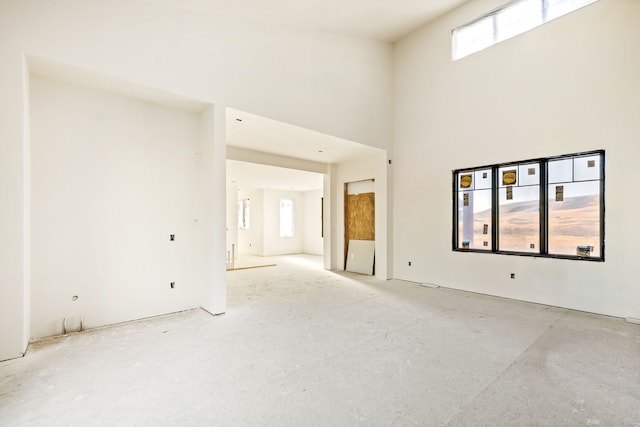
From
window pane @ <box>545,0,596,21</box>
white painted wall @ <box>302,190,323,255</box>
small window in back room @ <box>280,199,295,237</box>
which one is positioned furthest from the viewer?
small window in back room @ <box>280,199,295,237</box>

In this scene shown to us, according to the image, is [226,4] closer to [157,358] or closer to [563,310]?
[157,358]

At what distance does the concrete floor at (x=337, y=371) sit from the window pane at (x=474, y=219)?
5.27 feet

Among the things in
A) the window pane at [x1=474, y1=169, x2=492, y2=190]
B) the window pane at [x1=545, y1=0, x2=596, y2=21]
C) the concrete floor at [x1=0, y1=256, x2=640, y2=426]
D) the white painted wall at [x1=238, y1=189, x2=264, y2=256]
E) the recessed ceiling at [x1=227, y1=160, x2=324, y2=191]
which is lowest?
the concrete floor at [x1=0, y1=256, x2=640, y2=426]

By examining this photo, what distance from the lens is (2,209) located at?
2.73 metres

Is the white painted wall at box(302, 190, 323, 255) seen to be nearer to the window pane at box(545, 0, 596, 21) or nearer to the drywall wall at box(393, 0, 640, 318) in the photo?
the drywall wall at box(393, 0, 640, 318)

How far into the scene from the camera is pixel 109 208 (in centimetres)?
374

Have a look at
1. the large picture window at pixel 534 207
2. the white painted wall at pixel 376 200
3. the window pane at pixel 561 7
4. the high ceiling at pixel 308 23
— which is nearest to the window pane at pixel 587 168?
the large picture window at pixel 534 207

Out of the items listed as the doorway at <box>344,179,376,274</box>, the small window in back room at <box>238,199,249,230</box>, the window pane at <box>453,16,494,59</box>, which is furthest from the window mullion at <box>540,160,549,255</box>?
the small window in back room at <box>238,199,249,230</box>

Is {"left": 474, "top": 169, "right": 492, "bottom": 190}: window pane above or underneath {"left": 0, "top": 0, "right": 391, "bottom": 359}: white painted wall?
underneath

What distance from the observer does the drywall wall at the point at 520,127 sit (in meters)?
4.03

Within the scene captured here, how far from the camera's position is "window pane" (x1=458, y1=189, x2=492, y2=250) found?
544 centimetres

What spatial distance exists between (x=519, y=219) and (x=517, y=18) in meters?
3.46

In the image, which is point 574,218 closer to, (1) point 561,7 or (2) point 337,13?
(1) point 561,7

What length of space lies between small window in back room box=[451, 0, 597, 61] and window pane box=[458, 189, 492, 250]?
2733mm
